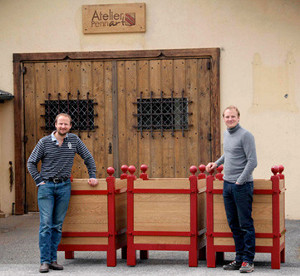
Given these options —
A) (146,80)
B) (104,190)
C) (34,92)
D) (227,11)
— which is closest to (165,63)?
(146,80)

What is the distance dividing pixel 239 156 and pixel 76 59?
5.50 metres

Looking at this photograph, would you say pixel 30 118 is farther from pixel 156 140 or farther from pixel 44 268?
pixel 44 268

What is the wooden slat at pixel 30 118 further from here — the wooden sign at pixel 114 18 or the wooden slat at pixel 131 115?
the wooden slat at pixel 131 115

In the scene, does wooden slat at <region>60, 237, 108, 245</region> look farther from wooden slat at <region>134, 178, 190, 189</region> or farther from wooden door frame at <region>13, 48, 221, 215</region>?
wooden door frame at <region>13, 48, 221, 215</region>

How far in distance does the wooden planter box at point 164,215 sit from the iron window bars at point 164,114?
13.9ft

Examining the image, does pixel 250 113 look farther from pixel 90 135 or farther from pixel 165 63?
pixel 90 135

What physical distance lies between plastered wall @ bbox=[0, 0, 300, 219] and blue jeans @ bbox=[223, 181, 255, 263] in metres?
4.33

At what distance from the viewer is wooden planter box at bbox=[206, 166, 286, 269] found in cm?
722

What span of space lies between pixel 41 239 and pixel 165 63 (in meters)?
5.21

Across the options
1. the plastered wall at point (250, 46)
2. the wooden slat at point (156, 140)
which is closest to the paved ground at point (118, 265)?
the plastered wall at point (250, 46)

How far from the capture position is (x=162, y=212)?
24.3ft

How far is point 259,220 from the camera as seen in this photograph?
7.26 m

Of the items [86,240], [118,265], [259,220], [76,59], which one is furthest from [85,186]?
[76,59]

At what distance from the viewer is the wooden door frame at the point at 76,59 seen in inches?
453
